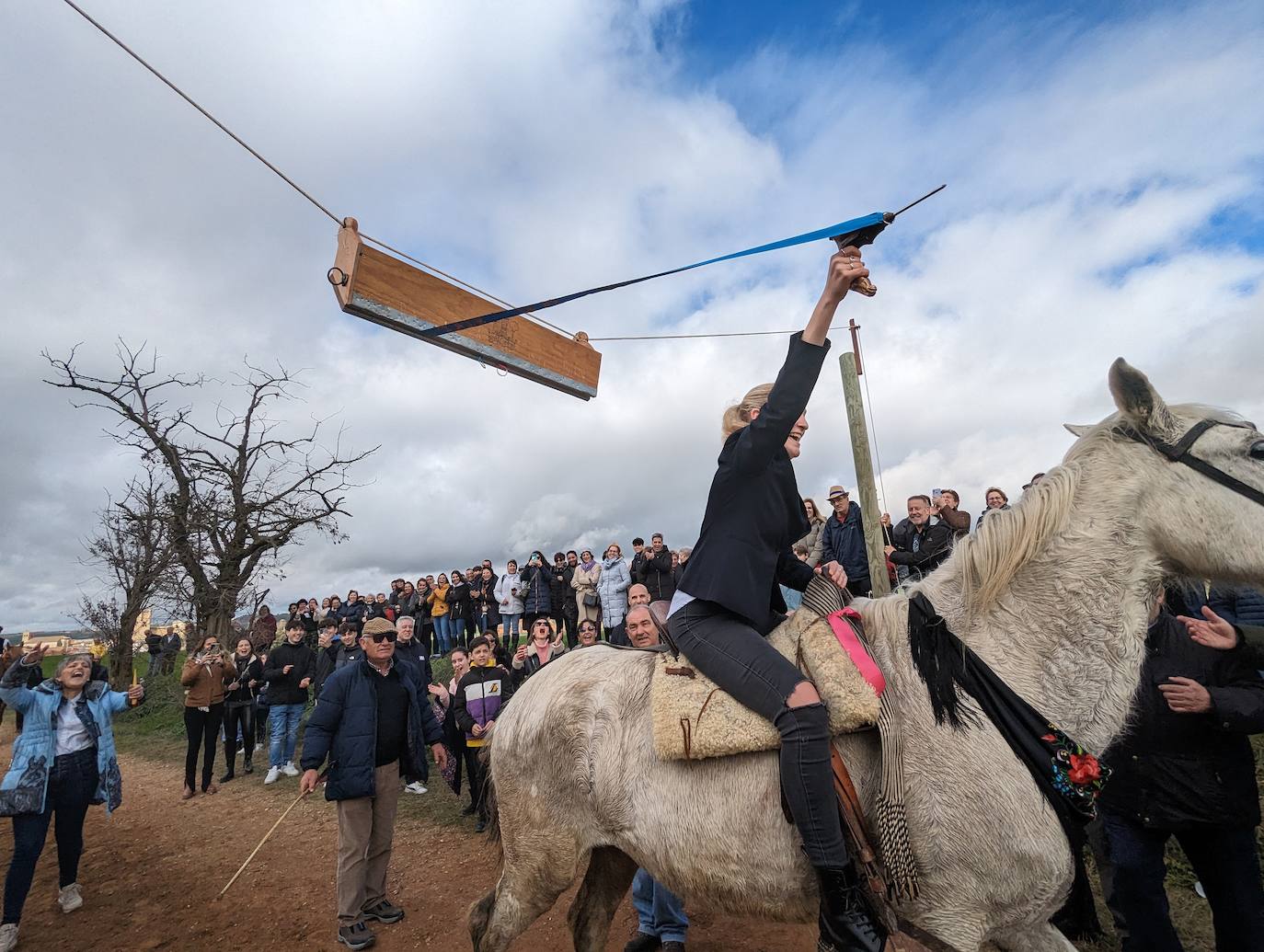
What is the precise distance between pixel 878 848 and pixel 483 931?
2.55 metres

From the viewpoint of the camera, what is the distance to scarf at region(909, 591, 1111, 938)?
223 cm

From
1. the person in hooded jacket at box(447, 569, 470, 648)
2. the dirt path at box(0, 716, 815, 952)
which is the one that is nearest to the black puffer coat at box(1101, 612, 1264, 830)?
the dirt path at box(0, 716, 815, 952)

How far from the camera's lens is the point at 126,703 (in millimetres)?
6910

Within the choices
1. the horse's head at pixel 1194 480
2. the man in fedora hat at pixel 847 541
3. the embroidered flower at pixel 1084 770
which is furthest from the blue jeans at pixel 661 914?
the man in fedora hat at pixel 847 541

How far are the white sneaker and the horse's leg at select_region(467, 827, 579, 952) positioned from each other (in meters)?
5.74

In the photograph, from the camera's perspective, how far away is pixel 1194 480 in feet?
7.62

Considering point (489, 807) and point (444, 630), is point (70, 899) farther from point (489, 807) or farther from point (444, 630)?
point (444, 630)

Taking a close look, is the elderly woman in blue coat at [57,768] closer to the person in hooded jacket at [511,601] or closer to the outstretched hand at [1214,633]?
the person in hooded jacket at [511,601]

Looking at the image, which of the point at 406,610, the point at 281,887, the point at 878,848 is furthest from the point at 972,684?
the point at 406,610

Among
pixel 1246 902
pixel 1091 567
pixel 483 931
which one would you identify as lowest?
pixel 483 931

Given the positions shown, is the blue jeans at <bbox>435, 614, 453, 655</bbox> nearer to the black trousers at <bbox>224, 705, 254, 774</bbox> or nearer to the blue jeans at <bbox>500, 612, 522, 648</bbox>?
the blue jeans at <bbox>500, 612, 522, 648</bbox>

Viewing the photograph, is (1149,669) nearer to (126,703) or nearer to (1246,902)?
(1246,902)

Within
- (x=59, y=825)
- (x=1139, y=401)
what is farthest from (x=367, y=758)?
(x=1139, y=401)

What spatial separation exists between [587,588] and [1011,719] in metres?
11.8
